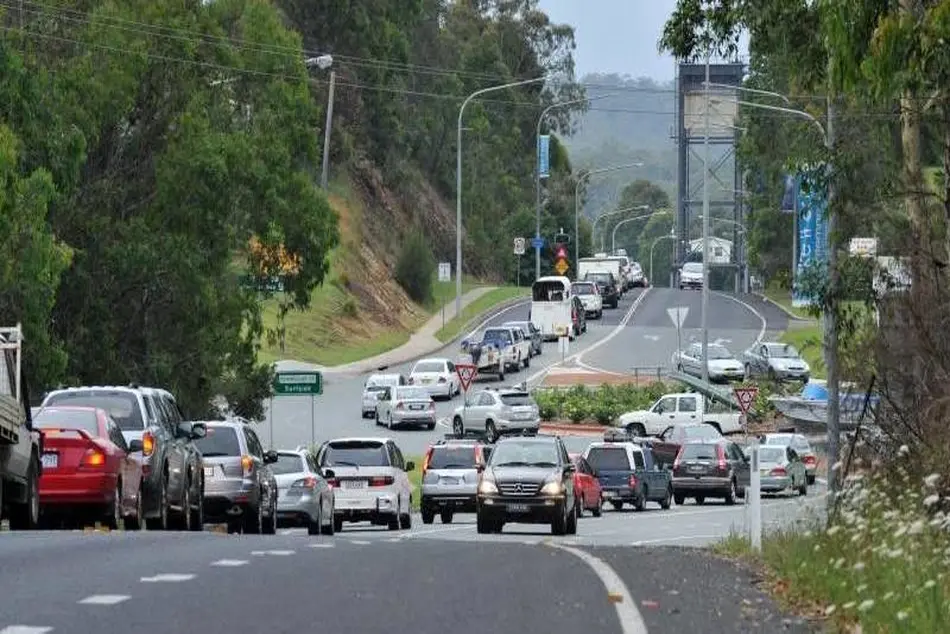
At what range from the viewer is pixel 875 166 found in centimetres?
2820

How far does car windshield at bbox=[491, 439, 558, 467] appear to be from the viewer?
3481 cm

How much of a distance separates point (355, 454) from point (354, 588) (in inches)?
930

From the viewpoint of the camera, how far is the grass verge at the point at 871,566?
11.9 metres

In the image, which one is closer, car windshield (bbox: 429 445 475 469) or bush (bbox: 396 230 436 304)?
car windshield (bbox: 429 445 475 469)

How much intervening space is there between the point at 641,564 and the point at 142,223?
1340 inches

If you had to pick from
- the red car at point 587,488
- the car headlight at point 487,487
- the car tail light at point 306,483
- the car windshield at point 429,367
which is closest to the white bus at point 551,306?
the car windshield at point 429,367

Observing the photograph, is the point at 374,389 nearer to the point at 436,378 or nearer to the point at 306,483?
the point at 436,378

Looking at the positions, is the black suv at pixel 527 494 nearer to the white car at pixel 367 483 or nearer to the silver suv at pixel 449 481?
the white car at pixel 367 483

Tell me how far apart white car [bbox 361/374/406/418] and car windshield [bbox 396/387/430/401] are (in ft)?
4.93

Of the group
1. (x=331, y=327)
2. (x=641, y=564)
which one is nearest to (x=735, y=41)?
(x=641, y=564)

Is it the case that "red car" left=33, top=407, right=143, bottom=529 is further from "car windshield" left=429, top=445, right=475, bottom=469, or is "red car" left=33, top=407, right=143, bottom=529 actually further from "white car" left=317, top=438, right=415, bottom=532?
"car windshield" left=429, top=445, right=475, bottom=469

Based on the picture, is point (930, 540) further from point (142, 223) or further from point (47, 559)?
point (142, 223)

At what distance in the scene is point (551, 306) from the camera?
313ft

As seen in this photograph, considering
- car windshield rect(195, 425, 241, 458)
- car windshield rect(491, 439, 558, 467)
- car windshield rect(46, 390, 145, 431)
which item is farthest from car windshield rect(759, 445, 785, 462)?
car windshield rect(46, 390, 145, 431)
